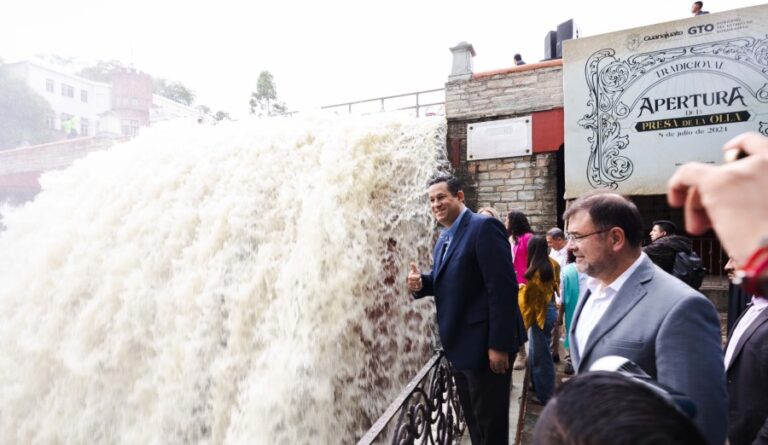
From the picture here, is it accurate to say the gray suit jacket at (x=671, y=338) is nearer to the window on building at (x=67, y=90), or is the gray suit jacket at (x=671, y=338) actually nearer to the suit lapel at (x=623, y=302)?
the suit lapel at (x=623, y=302)

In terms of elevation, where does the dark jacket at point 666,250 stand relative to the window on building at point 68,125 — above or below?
below

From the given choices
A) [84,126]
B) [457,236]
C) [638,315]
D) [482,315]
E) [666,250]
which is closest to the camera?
[638,315]

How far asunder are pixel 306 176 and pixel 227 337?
270 cm

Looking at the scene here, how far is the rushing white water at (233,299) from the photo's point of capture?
4.61 meters

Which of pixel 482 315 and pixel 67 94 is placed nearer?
pixel 482 315

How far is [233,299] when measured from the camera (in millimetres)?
5215

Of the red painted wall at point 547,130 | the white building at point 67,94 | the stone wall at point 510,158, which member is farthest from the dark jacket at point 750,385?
the white building at point 67,94

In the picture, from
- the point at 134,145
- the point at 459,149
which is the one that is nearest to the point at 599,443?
the point at 459,149

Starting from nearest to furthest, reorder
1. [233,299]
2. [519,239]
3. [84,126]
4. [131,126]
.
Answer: [519,239] < [233,299] < [131,126] < [84,126]

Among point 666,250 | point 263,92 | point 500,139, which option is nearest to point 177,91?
point 263,92

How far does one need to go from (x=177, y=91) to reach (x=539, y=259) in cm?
6136

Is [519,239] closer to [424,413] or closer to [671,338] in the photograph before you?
[424,413]

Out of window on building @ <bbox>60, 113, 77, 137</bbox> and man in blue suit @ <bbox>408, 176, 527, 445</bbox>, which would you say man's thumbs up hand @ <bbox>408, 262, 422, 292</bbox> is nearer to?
man in blue suit @ <bbox>408, 176, 527, 445</bbox>

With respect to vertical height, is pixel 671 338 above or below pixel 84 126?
below
